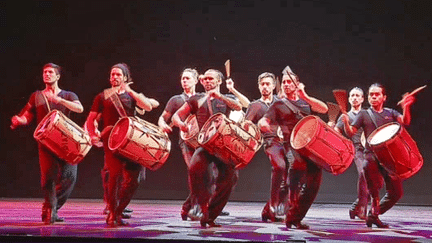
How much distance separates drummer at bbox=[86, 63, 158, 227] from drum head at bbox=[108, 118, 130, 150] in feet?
0.25

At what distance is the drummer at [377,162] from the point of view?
4.88 metres

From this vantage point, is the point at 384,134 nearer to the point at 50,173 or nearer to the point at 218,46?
the point at 50,173

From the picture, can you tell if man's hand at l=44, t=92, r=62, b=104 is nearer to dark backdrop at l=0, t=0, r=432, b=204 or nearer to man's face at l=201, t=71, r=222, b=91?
man's face at l=201, t=71, r=222, b=91

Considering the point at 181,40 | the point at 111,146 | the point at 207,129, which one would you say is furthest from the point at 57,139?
the point at 181,40

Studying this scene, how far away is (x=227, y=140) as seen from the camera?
4387 millimetres

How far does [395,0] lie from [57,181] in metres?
5.43

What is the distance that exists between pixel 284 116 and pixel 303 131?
394 mm

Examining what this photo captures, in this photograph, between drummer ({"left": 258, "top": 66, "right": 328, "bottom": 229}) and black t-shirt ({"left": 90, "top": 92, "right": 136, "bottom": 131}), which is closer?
drummer ({"left": 258, "top": 66, "right": 328, "bottom": 229})

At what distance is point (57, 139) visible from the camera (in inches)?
181

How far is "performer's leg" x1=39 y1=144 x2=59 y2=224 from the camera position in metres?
4.70

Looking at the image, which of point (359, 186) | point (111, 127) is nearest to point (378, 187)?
point (359, 186)

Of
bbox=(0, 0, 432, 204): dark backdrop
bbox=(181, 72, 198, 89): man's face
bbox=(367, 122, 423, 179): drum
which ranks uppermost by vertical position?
bbox=(0, 0, 432, 204): dark backdrop

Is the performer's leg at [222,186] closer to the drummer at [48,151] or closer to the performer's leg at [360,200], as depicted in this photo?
the drummer at [48,151]

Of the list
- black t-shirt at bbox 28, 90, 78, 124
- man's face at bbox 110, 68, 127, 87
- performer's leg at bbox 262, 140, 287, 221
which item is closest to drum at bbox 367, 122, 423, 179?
performer's leg at bbox 262, 140, 287, 221
